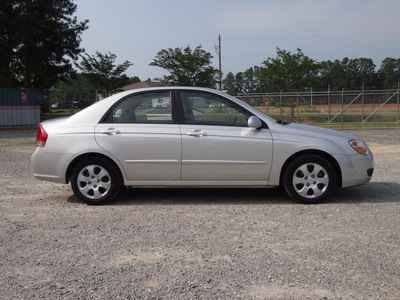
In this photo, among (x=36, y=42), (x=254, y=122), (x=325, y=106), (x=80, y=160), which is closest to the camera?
(x=254, y=122)

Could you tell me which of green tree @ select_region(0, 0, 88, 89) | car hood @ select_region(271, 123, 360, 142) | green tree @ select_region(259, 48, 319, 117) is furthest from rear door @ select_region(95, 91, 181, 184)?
green tree @ select_region(259, 48, 319, 117)

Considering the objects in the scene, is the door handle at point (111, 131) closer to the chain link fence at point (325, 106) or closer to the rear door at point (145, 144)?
the rear door at point (145, 144)

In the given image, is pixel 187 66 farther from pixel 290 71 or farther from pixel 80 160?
pixel 80 160

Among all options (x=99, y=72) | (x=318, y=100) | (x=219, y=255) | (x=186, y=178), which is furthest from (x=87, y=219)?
(x=99, y=72)

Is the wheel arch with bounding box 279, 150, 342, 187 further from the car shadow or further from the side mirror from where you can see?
the side mirror

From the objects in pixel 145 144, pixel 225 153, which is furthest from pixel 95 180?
pixel 225 153

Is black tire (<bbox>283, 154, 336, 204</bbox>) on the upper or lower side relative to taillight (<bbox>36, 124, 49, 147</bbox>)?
lower

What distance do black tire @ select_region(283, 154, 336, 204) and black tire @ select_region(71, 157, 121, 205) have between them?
7.88 ft

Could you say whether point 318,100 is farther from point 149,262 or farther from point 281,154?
point 149,262

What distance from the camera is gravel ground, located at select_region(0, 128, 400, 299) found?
330 centimetres

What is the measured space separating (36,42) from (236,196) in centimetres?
2648

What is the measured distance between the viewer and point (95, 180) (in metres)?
5.89

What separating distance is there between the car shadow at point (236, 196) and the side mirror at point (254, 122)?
1.11 metres

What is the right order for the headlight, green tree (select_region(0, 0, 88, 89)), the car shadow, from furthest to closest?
green tree (select_region(0, 0, 88, 89))
the car shadow
the headlight
